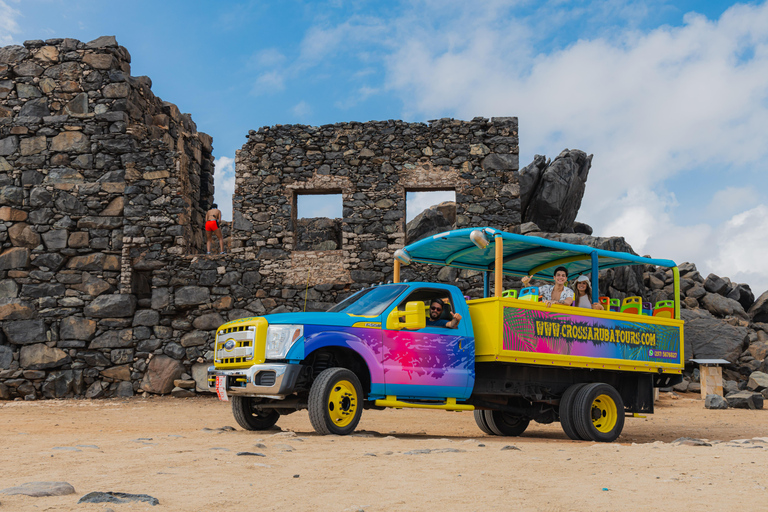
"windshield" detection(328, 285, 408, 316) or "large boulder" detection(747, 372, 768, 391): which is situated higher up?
"windshield" detection(328, 285, 408, 316)

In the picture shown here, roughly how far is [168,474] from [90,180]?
42.2 feet

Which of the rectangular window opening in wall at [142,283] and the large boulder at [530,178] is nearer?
the rectangular window opening in wall at [142,283]

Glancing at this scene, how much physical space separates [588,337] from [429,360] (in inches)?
93.4

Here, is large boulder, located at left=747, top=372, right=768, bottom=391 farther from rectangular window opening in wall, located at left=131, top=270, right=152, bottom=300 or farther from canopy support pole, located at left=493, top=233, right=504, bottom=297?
rectangular window opening in wall, located at left=131, top=270, right=152, bottom=300

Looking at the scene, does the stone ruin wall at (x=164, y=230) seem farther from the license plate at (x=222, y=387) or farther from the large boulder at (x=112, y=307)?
the license plate at (x=222, y=387)

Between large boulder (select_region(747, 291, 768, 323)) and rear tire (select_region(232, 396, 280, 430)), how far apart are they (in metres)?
21.5

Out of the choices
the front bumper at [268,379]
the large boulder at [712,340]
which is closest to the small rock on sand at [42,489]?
the front bumper at [268,379]

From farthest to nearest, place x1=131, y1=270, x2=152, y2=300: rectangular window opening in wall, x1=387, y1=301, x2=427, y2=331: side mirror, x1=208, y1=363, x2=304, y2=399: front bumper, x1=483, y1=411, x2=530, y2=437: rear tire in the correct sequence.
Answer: x1=131, y1=270, x2=152, y2=300: rectangular window opening in wall, x1=483, y1=411, x2=530, y2=437: rear tire, x1=387, y1=301, x2=427, y2=331: side mirror, x1=208, y1=363, x2=304, y2=399: front bumper

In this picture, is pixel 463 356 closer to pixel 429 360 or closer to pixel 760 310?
pixel 429 360

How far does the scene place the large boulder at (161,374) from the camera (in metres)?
15.1

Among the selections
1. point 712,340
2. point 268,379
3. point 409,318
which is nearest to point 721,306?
point 712,340

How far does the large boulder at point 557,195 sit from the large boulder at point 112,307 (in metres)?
14.4

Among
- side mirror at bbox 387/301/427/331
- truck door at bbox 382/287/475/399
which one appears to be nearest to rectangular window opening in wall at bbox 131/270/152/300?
truck door at bbox 382/287/475/399

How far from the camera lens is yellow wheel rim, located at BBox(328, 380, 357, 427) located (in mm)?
7359
